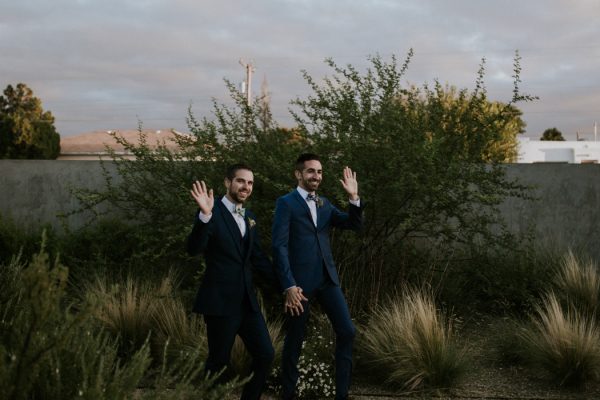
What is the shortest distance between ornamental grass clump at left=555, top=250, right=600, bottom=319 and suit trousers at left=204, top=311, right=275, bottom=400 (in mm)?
4576

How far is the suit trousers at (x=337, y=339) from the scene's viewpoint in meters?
5.43

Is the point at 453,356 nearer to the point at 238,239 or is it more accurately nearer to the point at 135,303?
the point at 238,239

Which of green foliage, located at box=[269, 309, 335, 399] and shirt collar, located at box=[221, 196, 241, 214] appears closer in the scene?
shirt collar, located at box=[221, 196, 241, 214]

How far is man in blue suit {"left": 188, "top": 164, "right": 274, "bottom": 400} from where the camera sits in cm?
490

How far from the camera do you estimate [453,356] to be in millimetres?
6352

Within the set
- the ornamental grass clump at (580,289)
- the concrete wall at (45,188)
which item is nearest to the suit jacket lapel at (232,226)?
the ornamental grass clump at (580,289)

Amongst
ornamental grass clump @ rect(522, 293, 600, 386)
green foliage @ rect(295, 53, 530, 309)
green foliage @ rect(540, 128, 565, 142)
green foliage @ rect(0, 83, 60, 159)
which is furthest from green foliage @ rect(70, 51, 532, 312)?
green foliage @ rect(540, 128, 565, 142)

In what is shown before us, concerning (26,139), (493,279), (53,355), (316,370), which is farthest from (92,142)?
(53,355)

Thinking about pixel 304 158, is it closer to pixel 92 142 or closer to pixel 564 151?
pixel 92 142

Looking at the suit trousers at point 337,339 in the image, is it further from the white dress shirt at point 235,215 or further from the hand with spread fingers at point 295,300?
the white dress shirt at point 235,215

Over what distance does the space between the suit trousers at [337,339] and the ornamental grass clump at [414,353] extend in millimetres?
955

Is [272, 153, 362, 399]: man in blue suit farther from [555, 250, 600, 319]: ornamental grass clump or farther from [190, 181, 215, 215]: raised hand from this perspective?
[555, 250, 600, 319]: ornamental grass clump

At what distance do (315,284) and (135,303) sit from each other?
2593mm

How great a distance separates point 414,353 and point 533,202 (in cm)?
581
